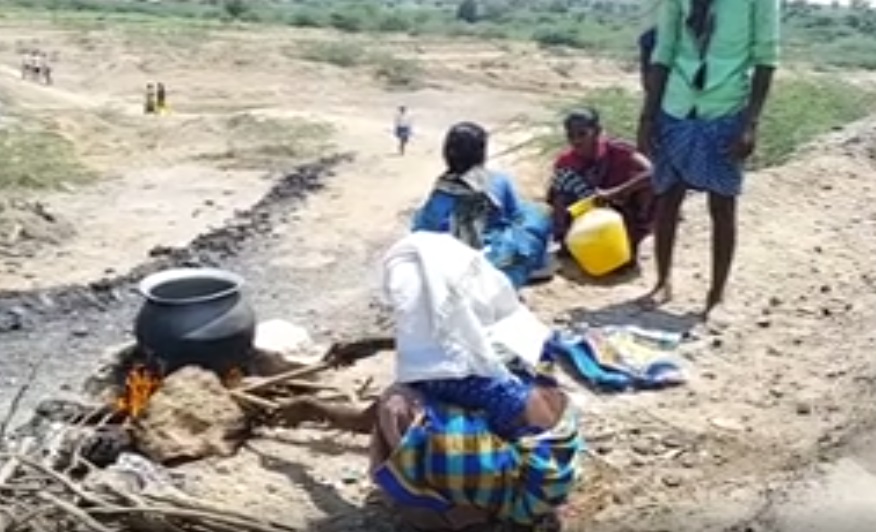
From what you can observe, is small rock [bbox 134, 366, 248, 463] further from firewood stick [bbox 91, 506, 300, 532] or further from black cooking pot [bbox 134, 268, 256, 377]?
firewood stick [bbox 91, 506, 300, 532]

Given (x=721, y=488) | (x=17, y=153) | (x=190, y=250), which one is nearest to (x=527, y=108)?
(x=17, y=153)

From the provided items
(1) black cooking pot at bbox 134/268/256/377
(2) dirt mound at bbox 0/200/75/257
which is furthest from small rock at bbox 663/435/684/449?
(2) dirt mound at bbox 0/200/75/257

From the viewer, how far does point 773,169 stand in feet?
35.5

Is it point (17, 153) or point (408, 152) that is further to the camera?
point (408, 152)

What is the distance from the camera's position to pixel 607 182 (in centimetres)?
770

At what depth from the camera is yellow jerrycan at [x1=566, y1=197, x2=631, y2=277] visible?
7457 millimetres

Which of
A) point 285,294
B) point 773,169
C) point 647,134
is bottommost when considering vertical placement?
point 285,294

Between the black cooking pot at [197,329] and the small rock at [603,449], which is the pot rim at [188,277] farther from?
the small rock at [603,449]

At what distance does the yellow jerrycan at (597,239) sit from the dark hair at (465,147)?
1700 millimetres

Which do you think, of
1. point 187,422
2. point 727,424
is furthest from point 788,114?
point 187,422

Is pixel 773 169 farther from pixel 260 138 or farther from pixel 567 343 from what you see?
pixel 260 138

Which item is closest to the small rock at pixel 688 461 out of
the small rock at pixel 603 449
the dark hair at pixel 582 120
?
the small rock at pixel 603 449

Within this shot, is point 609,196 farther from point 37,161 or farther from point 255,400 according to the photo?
point 37,161

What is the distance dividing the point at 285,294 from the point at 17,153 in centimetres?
867
